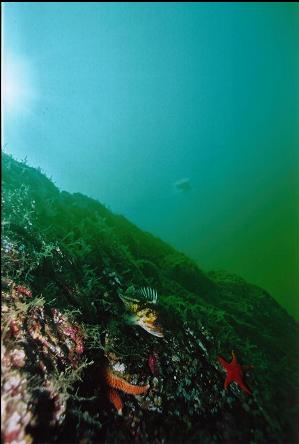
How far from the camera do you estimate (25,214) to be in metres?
3.21

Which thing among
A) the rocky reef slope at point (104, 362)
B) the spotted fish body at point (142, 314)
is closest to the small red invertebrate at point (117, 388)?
the rocky reef slope at point (104, 362)

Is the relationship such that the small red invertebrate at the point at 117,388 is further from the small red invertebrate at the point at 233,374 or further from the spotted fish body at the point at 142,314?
the small red invertebrate at the point at 233,374

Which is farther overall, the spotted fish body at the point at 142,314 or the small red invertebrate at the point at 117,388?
the spotted fish body at the point at 142,314

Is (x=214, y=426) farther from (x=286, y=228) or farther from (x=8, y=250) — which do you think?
(x=286, y=228)

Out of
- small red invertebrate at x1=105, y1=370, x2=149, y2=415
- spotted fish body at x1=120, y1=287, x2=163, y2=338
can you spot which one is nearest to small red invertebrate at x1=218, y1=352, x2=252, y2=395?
spotted fish body at x1=120, y1=287, x2=163, y2=338

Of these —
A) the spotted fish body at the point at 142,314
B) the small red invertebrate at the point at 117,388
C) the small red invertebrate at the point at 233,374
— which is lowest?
the small red invertebrate at the point at 233,374

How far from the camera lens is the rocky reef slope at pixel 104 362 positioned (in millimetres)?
1865

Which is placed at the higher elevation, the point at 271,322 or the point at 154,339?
the point at 154,339

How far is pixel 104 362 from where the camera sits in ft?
8.13

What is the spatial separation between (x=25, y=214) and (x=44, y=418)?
223 cm

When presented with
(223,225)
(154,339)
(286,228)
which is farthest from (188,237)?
(154,339)

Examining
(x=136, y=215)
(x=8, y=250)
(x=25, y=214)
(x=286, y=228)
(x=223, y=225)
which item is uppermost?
(x=136, y=215)

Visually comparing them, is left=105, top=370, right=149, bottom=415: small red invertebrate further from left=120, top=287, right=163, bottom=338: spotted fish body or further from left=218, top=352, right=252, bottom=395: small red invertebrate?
left=218, top=352, right=252, bottom=395: small red invertebrate

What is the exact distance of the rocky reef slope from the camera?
1.87 meters
